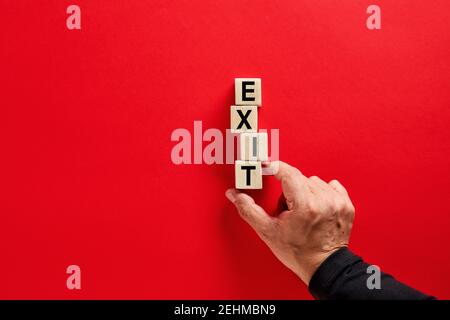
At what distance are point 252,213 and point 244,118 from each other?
0.86ft

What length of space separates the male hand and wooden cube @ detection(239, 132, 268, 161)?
0.05 m

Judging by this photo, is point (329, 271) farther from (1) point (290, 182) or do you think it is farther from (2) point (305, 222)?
(1) point (290, 182)

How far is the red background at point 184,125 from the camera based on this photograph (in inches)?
46.4

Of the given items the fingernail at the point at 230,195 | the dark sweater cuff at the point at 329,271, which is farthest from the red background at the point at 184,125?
the dark sweater cuff at the point at 329,271

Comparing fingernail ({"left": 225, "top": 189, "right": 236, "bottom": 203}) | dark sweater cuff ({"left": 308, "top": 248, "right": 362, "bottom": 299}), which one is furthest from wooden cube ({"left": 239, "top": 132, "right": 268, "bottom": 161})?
dark sweater cuff ({"left": 308, "top": 248, "right": 362, "bottom": 299})

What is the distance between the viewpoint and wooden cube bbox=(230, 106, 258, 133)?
1.14 m

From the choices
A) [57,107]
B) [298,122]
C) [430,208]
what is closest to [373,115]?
[298,122]

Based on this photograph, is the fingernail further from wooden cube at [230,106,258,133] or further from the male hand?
wooden cube at [230,106,258,133]

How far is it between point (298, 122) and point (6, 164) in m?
0.85

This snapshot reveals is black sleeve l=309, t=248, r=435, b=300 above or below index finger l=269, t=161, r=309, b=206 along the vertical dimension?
below

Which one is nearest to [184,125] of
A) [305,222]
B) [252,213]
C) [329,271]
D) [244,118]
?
[244,118]

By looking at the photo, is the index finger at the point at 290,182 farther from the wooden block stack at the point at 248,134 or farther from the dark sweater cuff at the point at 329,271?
the dark sweater cuff at the point at 329,271

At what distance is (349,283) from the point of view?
944 millimetres
